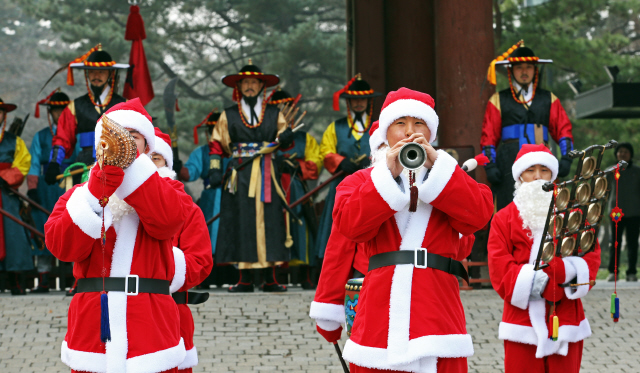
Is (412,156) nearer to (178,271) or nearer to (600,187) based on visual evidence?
(178,271)

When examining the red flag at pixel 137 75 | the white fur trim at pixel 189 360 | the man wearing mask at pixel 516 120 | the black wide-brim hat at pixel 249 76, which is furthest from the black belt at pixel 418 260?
the red flag at pixel 137 75

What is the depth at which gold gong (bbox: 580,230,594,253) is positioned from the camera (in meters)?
5.46

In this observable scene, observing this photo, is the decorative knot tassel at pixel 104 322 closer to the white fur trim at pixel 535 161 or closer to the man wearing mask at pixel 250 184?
the white fur trim at pixel 535 161

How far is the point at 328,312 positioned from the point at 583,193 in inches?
72.3

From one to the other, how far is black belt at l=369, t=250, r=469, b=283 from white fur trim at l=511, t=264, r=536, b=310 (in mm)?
1581

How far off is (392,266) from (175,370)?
1.07m

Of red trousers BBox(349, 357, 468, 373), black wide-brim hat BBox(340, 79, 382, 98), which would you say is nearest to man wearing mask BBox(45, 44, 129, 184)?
black wide-brim hat BBox(340, 79, 382, 98)

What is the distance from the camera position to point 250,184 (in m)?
9.92

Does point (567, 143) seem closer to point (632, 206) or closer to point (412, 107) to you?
point (632, 206)

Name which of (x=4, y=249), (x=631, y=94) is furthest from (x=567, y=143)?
(x=4, y=249)

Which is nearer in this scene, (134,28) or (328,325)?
(328,325)

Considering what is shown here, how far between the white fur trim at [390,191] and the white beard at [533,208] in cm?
203

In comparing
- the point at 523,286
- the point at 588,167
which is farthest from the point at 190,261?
the point at 588,167

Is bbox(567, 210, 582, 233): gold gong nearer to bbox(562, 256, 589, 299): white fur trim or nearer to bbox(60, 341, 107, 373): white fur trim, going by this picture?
bbox(562, 256, 589, 299): white fur trim
